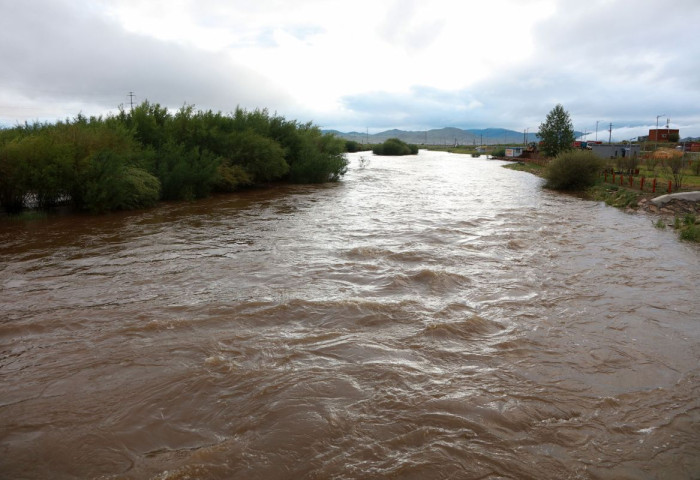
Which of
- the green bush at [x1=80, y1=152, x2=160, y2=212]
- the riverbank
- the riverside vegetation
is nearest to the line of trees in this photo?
the green bush at [x1=80, y1=152, x2=160, y2=212]

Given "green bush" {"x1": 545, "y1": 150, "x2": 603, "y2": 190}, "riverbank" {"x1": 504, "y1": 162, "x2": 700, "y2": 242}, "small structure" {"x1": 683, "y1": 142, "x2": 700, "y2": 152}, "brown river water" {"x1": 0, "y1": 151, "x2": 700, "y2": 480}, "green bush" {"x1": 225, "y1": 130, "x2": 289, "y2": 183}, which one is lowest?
"brown river water" {"x1": 0, "y1": 151, "x2": 700, "y2": 480}

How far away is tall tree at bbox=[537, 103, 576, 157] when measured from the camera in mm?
57938

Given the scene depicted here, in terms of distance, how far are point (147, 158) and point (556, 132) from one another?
54012 mm

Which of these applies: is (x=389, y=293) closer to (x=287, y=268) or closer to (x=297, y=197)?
(x=287, y=268)

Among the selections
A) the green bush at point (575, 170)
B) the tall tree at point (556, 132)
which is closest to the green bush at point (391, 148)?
the tall tree at point (556, 132)

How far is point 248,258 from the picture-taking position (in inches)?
453

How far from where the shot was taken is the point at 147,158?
66.3ft

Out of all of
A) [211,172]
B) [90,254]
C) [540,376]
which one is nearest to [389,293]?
[540,376]

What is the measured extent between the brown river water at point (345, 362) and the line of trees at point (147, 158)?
4656 millimetres

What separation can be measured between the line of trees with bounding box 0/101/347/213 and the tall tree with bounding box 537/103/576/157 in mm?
37120

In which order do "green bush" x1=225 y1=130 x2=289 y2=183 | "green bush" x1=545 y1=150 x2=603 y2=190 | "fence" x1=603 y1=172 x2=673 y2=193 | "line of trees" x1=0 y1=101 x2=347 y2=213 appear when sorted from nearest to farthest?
"line of trees" x1=0 y1=101 x2=347 y2=213
"fence" x1=603 y1=172 x2=673 y2=193
"green bush" x1=225 y1=130 x2=289 y2=183
"green bush" x1=545 y1=150 x2=603 y2=190

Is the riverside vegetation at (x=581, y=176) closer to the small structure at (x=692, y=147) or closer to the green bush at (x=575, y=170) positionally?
the green bush at (x=575, y=170)

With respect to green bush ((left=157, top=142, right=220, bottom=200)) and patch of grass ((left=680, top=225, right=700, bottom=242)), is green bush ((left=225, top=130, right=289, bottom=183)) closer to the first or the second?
green bush ((left=157, top=142, right=220, bottom=200))

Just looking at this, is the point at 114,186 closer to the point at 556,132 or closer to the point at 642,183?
the point at 642,183
